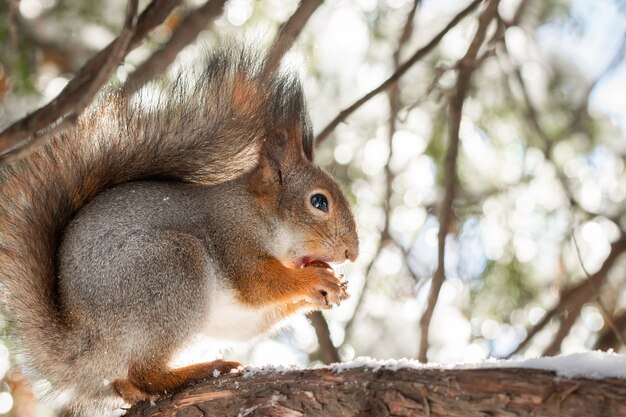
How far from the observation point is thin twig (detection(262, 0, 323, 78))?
2.56 metres

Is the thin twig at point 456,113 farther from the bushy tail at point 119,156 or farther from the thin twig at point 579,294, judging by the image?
the bushy tail at point 119,156

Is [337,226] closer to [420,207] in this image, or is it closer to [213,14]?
[213,14]

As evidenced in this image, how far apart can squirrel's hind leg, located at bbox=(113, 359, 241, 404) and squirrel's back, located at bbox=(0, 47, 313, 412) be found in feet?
0.67

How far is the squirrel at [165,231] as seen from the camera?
2115mm

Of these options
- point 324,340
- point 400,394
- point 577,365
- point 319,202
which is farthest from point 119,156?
point 577,365

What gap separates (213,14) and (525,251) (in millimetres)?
1736

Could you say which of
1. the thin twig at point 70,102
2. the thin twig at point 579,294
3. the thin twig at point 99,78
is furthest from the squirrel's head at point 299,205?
the thin twig at point 579,294

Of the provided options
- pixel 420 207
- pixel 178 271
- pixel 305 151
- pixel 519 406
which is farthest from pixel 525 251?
pixel 519 406

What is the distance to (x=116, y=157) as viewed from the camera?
7.76 ft

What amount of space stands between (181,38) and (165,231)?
1005mm

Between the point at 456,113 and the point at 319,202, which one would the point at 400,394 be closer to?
the point at 319,202

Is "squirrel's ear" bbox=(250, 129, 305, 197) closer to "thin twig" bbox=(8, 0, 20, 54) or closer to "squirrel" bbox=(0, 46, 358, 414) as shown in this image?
"squirrel" bbox=(0, 46, 358, 414)

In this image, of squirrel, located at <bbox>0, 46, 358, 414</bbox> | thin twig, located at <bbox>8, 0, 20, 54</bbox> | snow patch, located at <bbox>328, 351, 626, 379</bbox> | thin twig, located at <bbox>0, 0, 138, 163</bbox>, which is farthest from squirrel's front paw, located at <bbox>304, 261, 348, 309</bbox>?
thin twig, located at <bbox>8, 0, 20, 54</bbox>

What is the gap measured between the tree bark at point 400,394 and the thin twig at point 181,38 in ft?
3.96
